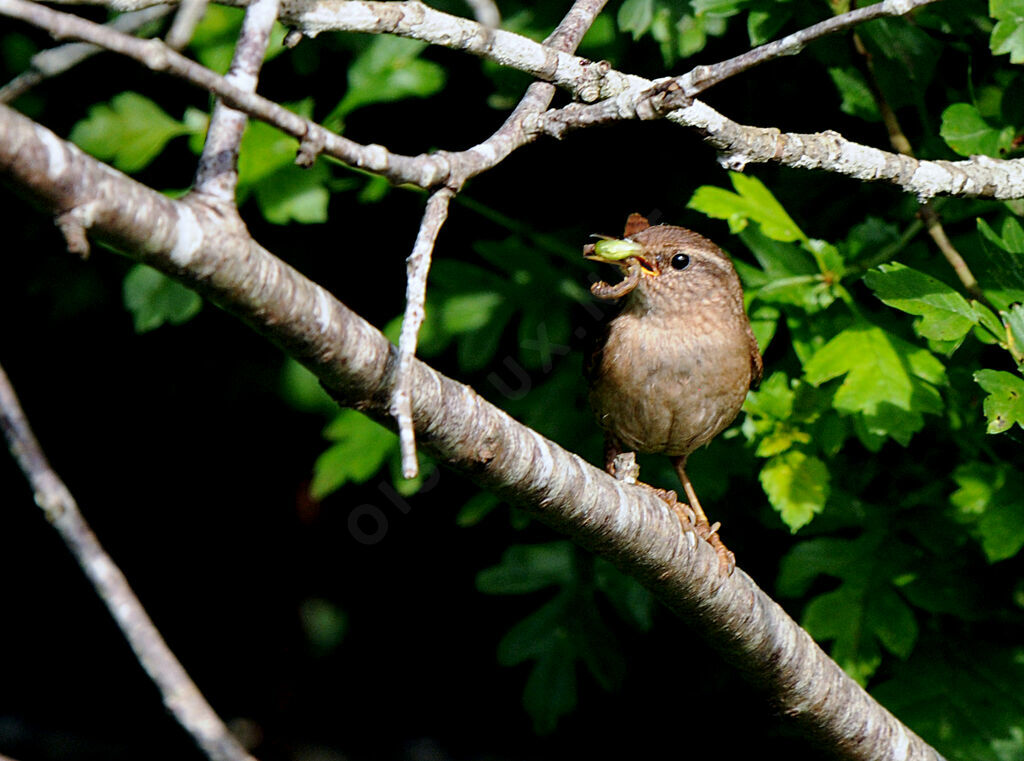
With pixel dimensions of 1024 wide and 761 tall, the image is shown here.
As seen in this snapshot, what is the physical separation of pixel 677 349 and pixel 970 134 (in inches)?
37.6

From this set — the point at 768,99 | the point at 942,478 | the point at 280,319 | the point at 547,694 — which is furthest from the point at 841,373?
the point at 280,319

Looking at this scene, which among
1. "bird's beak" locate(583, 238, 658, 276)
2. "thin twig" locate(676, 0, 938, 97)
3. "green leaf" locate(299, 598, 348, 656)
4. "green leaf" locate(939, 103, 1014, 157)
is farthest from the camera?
"green leaf" locate(299, 598, 348, 656)

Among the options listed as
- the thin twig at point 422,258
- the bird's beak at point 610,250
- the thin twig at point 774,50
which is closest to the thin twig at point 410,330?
the thin twig at point 422,258

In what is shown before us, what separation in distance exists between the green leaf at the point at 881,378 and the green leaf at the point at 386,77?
4.52ft

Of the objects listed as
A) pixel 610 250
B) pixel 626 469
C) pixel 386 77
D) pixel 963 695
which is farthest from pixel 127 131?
pixel 963 695

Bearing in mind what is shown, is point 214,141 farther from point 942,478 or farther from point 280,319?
point 942,478

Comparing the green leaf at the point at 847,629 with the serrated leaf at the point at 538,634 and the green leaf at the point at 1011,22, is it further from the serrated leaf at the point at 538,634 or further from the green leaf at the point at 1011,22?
the green leaf at the point at 1011,22

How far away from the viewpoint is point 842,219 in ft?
11.9

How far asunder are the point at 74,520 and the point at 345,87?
2767mm

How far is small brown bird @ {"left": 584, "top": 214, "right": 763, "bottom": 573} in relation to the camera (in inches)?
128

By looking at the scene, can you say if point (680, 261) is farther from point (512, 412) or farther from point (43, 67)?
point (43, 67)

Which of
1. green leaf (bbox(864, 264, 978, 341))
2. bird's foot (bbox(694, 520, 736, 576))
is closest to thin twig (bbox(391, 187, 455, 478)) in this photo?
bird's foot (bbox(694, 520, 736, 576))

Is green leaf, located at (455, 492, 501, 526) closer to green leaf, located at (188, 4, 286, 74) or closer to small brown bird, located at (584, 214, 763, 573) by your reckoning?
small brown bird, located at (584, 214, 763, 573)

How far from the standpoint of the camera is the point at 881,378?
292 cm
